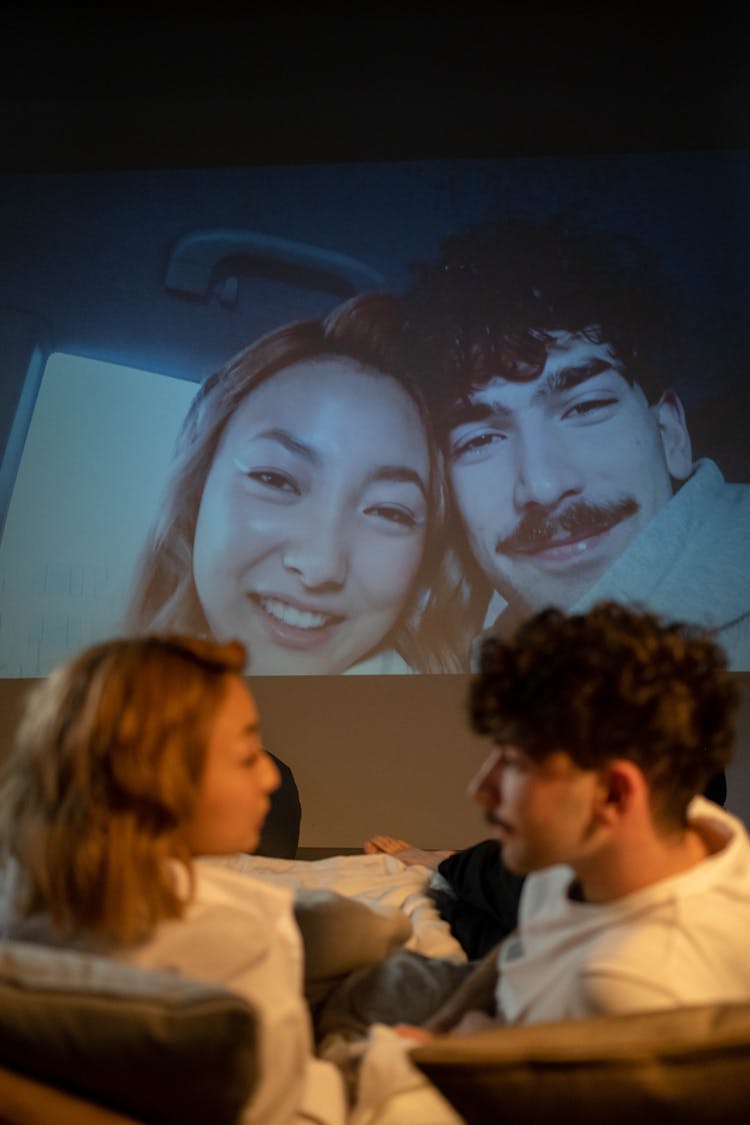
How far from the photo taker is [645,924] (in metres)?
0.86

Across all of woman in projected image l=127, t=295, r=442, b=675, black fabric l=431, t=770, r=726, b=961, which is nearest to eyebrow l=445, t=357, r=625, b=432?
woman in projected image l=127, t=295, r=442, b=675

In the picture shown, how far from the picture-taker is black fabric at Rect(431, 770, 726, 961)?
1.75m

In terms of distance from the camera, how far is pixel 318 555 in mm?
3869

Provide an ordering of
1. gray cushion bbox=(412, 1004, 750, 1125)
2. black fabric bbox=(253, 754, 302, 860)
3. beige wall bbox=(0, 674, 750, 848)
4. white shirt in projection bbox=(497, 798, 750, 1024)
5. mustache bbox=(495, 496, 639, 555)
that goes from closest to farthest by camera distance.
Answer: gray cushion bbox=(412, 1004, 750, 1125), white shirt in projection bbox=(497, 798, 750, 1024), black fabric bbox=(253, 754, 302, 860), mustache bbox=(495, 496, 639, 555), beige wall bbox=(0, 674, 750, 848)

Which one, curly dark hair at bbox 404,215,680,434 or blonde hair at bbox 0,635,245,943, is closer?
blonde hair at bbox 0,635,245,943

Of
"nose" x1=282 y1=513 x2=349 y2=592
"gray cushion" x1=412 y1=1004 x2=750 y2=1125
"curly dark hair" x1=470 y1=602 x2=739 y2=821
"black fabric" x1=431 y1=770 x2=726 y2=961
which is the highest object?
"nose" x1=282 y1=513 x2=349 y2=592

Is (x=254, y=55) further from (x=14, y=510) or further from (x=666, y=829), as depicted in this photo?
(x=666, y=829)

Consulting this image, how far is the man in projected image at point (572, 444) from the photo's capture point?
3.82 meters

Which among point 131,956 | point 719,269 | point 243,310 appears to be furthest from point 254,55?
point 131,956

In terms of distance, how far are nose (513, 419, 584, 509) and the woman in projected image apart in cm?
29

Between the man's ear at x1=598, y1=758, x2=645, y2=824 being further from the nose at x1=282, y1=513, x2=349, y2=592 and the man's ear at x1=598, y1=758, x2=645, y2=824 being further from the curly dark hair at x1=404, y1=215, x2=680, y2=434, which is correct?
the curly dark hair at x1=404, y1=215, x2=680, y2=434

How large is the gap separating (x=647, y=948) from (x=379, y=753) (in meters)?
3.40

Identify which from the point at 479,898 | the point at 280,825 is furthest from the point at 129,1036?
the point at 280,825

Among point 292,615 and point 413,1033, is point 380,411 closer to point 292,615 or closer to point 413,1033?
point 292,615
